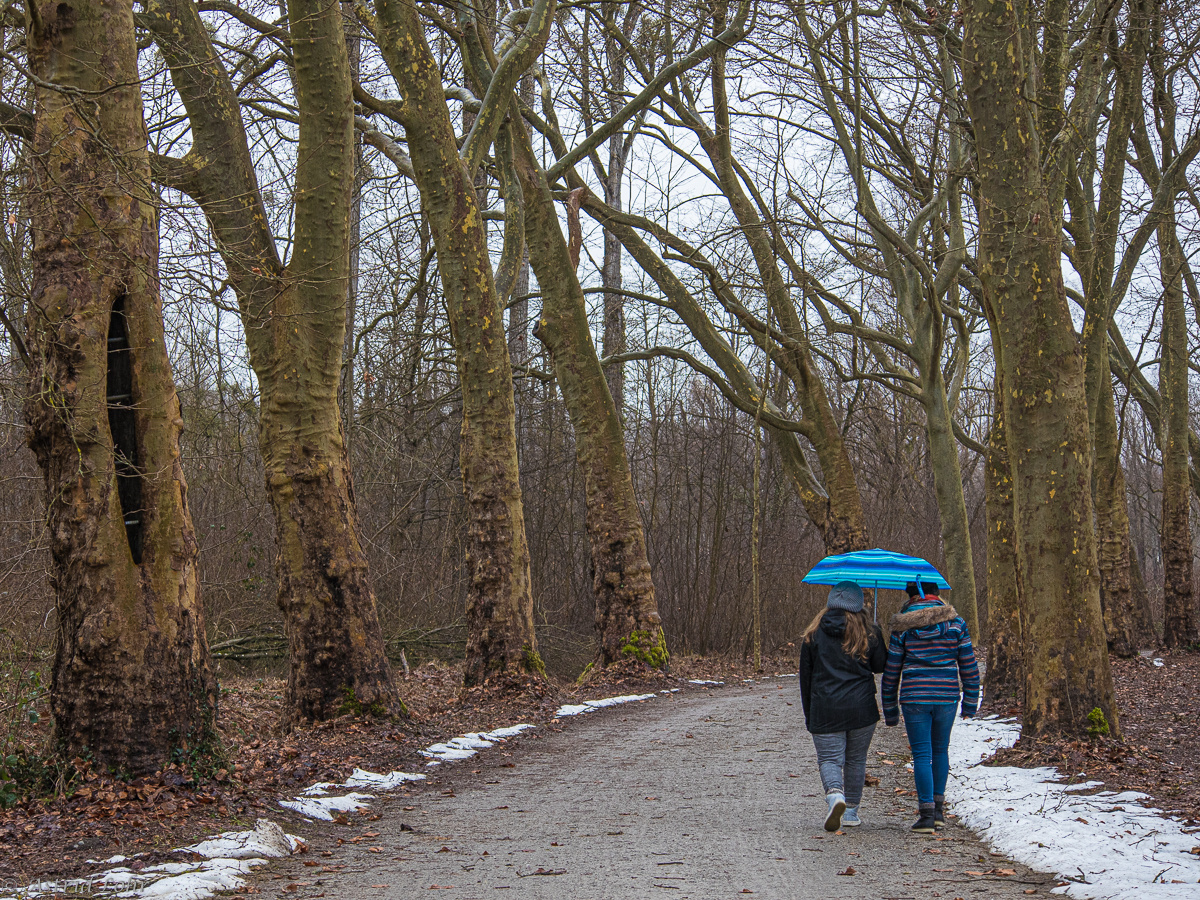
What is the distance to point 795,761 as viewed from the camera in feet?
29.8

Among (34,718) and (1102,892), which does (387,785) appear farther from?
(1102,892)

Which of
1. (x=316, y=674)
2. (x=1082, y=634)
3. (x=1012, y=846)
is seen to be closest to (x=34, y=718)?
(x=316, y=674)

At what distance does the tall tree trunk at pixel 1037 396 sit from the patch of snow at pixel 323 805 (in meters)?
5.22

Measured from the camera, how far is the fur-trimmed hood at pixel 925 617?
257 inches

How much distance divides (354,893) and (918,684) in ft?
12.2

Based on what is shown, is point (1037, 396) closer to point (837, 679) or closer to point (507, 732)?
point (837, 679)

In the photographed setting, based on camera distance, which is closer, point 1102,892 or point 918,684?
point 1102,892

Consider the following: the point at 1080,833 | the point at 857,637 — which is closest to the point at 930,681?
the point at 857,637

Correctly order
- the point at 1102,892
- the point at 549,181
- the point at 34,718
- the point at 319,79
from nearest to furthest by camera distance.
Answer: the point at 1102,892 < the point at 34,718 < the point at 319,79 < the point at 549,181

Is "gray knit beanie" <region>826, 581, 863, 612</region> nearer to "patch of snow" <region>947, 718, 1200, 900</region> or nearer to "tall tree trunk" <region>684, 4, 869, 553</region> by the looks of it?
"patch of snow" <region>947, 718, 1200, 900</region>

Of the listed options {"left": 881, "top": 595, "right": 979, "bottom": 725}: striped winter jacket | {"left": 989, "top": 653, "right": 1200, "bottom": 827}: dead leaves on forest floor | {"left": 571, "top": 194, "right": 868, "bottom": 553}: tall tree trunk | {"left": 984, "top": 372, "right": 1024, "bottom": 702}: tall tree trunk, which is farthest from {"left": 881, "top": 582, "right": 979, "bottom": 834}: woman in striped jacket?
{"left": 571, "top": 194, "right": 868, "bottom": 553}: tall tree trunk

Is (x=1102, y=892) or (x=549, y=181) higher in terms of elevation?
(x=549, y=181)

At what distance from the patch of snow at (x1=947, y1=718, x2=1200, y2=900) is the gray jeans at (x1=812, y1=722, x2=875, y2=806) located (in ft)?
2.52

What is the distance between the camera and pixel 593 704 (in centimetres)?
1251
